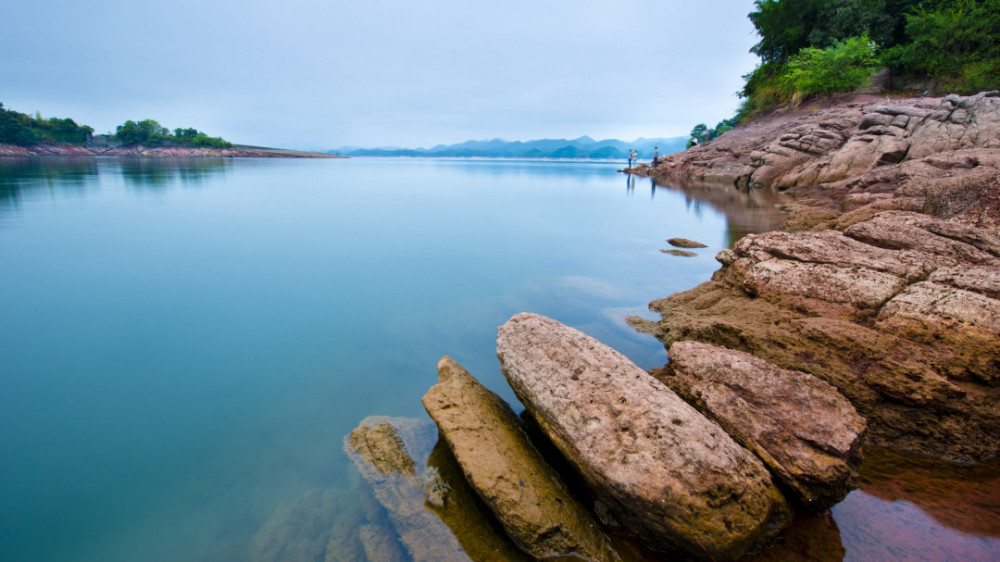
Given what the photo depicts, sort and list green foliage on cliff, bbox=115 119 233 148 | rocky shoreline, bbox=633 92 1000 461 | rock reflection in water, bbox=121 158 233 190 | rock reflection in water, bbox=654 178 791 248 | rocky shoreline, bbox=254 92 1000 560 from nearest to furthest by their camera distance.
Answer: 1. rocky shoreline, bbox=254 92 1000 560
2. rocky shoreline, bbox=633 92 1000 461
3. rock reflection in water, bbox=654 178 791 248
4. rock reflection in water, bbox=121 158 233 190
5. green foliage on cliff, bbox=115 119 233 148

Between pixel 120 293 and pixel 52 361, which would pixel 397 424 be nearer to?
pixel 52 361

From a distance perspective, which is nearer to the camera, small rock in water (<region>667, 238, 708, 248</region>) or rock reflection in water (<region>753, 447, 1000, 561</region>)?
rock reflection in water (<region>753, 447, 1000, 561</region>)

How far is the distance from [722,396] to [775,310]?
2.44 m

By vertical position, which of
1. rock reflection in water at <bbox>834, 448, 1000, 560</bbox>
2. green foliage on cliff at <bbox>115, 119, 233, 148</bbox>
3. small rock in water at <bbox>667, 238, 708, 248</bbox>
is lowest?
rock reflection in water at <bbox>834, 448, 1000, 560</bbox>

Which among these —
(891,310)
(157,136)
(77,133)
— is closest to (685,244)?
(891,310)

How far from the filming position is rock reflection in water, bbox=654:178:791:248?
1314 cm

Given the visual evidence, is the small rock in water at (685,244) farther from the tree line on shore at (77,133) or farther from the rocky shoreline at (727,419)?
the tree line on shore at (77,133)

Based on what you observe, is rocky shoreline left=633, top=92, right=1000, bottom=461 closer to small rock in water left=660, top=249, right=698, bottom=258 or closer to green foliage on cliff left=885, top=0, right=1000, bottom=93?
small rock in water left=660, top=249, right=698, bottom=258

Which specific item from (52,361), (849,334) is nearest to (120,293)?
(52,361)

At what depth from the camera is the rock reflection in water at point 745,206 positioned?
1314 cm

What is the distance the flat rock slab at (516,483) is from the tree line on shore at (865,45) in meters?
34.3

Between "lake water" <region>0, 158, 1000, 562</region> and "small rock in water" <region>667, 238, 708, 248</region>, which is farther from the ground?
"small rock in water" <region>667, 238, 708, 248</region>

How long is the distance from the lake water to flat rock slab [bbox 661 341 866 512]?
0.53m

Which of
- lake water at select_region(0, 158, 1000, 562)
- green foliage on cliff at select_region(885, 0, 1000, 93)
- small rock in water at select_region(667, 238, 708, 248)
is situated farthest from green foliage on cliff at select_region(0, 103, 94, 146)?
green foliage on cliff at select_region(885, 0, 1000, 93)
